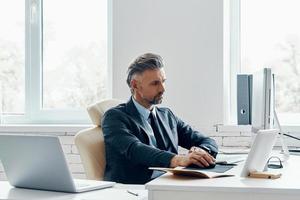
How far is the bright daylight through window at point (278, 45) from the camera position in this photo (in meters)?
3.46

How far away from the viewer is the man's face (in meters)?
2.66

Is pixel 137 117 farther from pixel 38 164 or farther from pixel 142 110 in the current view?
pixel 38 164

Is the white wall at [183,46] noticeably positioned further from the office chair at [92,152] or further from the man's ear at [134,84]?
the office chair at [92,152]

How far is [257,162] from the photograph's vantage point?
196cm

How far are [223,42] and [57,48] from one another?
1.23 m

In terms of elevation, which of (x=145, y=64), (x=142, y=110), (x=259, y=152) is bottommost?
(x=259, y=152)

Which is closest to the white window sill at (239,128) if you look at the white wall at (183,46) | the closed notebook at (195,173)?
the white wall at (183,46)

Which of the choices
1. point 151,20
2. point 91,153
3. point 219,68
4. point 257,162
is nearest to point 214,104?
point 219,68

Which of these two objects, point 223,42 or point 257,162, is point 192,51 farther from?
point 257,162

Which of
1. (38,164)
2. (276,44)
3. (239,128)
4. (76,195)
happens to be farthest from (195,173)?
(276,44)

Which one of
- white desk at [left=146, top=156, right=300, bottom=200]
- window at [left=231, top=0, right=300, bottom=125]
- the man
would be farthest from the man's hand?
window at [left=231, top=0, right=300, bottom=125]

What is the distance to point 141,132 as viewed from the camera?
8.41ft

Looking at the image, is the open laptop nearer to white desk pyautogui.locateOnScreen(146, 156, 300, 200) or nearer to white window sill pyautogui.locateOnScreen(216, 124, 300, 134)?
white desk pyautogui.locateOnScreen(146, 156, 300, 200)

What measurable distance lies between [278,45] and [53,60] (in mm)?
1598
